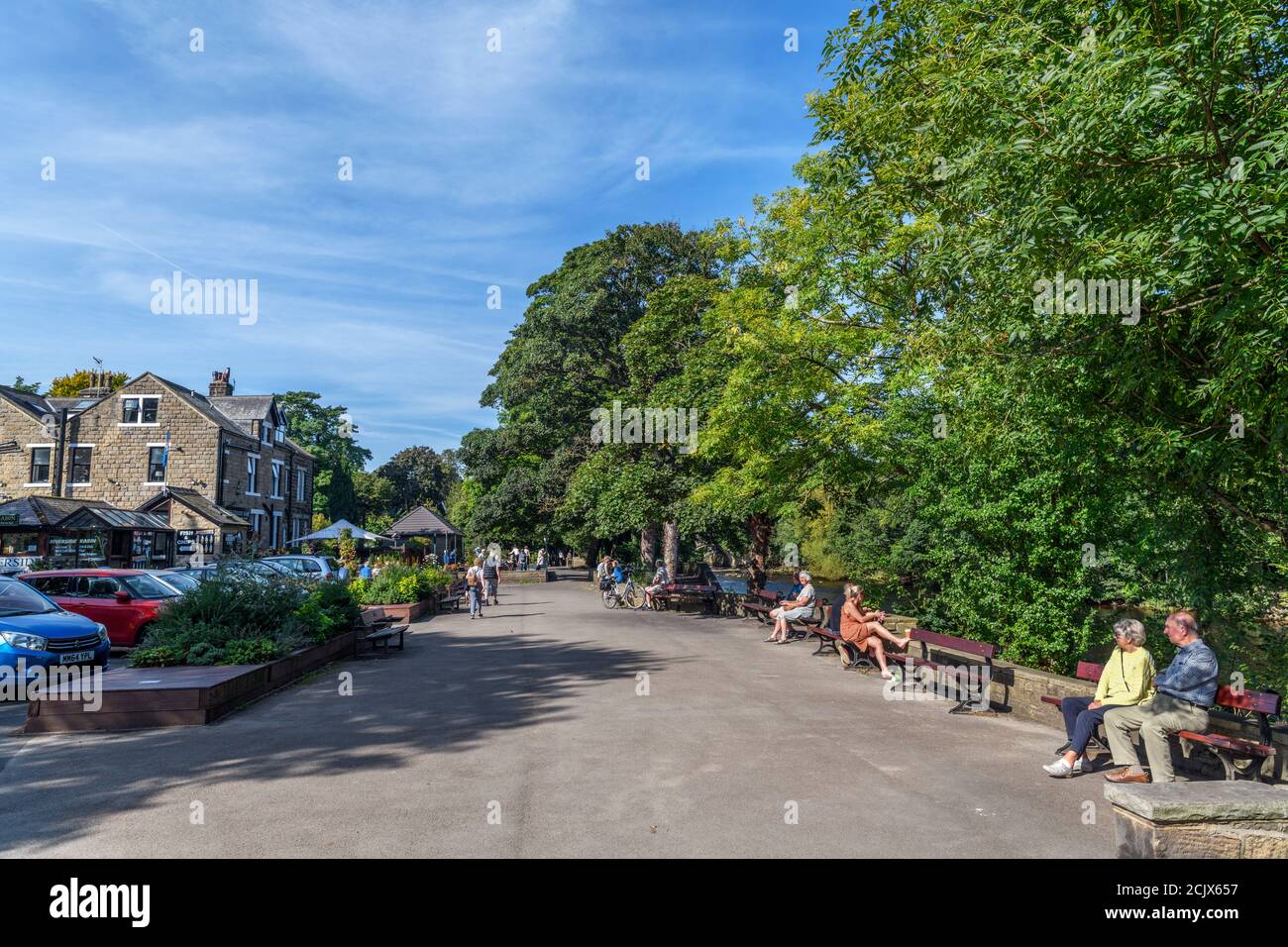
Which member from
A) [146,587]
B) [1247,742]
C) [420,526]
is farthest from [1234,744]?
[420,526]

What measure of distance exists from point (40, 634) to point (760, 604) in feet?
54.3

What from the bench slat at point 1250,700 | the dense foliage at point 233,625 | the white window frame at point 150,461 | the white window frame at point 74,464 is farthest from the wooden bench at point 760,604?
the white window frame at point 74,464

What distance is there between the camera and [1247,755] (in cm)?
680

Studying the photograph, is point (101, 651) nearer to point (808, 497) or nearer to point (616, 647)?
point (616, 647)

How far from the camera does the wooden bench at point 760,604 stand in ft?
73.5

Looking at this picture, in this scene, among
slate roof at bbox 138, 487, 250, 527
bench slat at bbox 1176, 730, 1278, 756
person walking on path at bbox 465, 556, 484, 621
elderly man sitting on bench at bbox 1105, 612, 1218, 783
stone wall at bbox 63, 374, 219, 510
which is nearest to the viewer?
bench slat at bbox 1176, 730, 1278, 756

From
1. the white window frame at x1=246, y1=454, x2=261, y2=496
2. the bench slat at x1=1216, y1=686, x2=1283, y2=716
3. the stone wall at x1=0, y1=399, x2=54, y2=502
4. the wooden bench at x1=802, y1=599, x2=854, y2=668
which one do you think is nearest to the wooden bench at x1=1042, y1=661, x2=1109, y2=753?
→ the bench slat at x1=1216, y1=686, x2=1283, y2=716

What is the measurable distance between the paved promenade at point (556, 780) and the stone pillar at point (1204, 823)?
0.77 m

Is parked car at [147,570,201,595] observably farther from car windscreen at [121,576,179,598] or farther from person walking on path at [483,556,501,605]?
person walking on path at [483,556,501,605]

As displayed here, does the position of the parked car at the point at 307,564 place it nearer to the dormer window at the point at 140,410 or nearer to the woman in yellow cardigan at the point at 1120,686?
the woman in yellow cardigan at the point at 1120,686

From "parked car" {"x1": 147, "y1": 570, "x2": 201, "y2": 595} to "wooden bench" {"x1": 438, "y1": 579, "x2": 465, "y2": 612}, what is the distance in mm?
9505

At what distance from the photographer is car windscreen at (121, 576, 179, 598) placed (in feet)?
49.4

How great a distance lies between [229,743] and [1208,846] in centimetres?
797

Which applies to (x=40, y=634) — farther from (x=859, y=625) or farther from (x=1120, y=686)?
(x=1120, y=686)
